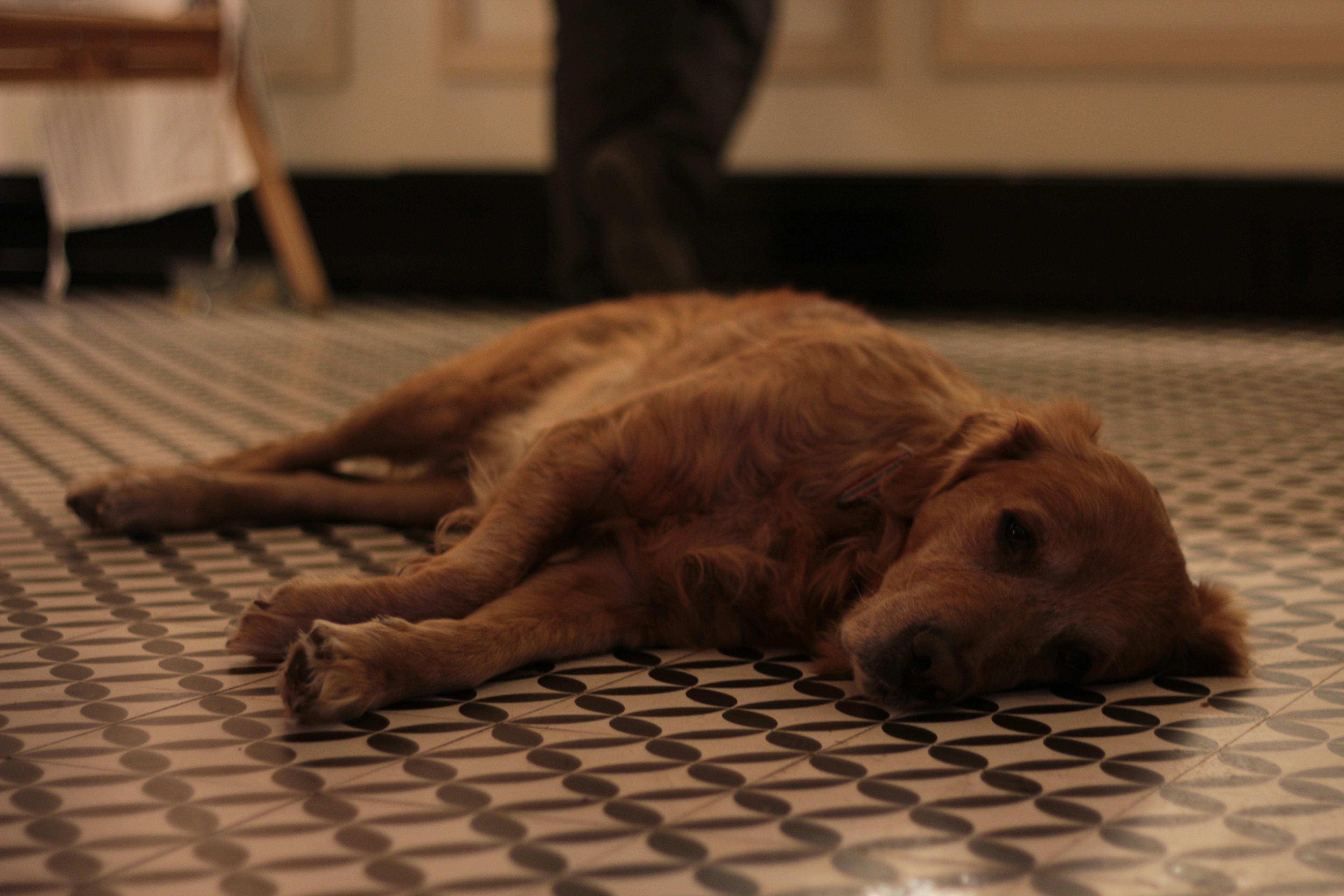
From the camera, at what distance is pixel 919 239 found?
6059mm

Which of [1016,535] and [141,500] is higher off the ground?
[1016,535]

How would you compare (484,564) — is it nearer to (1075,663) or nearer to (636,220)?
(1075,663)

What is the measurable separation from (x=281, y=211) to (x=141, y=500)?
3.61m

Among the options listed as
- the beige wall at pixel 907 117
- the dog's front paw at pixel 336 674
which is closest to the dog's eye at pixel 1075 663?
the dog's front paw at pixel 336 674

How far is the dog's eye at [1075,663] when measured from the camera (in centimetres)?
177

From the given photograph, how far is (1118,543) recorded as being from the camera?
1.72 metres

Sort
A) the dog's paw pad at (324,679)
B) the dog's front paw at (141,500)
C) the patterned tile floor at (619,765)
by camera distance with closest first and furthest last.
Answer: the patterned tile floor at (619,765), the dog's paw pad at (324,679), the dog's front paw at (141,500)

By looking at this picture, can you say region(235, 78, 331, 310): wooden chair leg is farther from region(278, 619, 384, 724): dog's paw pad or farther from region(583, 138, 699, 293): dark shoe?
region(278, 619, 384, 724): dog's paw pad

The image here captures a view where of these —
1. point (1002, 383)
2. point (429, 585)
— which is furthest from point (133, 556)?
point (1002, 383)

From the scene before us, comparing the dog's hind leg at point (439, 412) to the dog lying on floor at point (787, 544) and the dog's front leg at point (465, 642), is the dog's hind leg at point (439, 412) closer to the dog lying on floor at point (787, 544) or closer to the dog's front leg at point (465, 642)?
the dog lying on floor at point (787, 544)

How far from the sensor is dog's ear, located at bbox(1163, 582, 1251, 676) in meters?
1.88

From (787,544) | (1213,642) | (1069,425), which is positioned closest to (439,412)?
(787,544)

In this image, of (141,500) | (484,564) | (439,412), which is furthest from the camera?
(439,412)

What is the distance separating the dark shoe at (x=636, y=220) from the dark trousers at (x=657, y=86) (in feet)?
0.14
